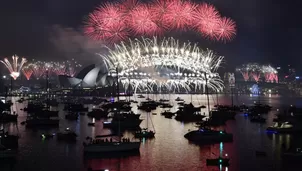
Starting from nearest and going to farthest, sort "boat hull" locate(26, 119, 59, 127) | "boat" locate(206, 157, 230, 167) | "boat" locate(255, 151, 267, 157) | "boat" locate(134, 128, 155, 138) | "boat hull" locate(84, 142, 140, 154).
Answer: "boat" locate(206, 157, 230, 167) → "boat hull" locate(84, 142, 140, 154) → "boat" locate(255, 151, 267, 157) → "boat" locate(134, 128, 155, 138) → "boat hull" locate(26, 119, 59, 127)

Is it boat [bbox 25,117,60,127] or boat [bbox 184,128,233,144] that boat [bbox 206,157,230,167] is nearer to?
boat [bbox 184,128,233,144]

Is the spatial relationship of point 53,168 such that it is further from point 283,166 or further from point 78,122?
point 78,122

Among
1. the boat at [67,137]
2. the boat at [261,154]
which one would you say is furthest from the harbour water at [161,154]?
the boat at [67,137]

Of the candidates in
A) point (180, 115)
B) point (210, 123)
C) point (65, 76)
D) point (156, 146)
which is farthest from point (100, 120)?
point (65, 76)

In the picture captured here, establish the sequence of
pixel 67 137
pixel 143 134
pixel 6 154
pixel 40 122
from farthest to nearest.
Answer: pixel 40 122, pixel 143 134, pixel 67 137, pixel 6 154

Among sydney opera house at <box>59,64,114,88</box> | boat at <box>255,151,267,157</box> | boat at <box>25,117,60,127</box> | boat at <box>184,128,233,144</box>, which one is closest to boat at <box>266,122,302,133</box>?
boat at <box>184,128,233,144</box>

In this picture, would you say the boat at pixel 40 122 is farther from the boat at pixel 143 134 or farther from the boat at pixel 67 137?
the boat at pixel 143 134

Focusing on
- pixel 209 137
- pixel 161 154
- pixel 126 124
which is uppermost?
pixel 126 124

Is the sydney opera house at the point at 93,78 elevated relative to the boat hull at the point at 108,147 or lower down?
elevated

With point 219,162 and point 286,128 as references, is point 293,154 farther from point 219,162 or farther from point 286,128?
point 286,128

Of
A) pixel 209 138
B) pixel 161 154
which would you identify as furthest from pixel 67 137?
pixel 209 138

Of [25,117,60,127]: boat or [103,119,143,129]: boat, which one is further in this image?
[25,117,60,127]: boat
